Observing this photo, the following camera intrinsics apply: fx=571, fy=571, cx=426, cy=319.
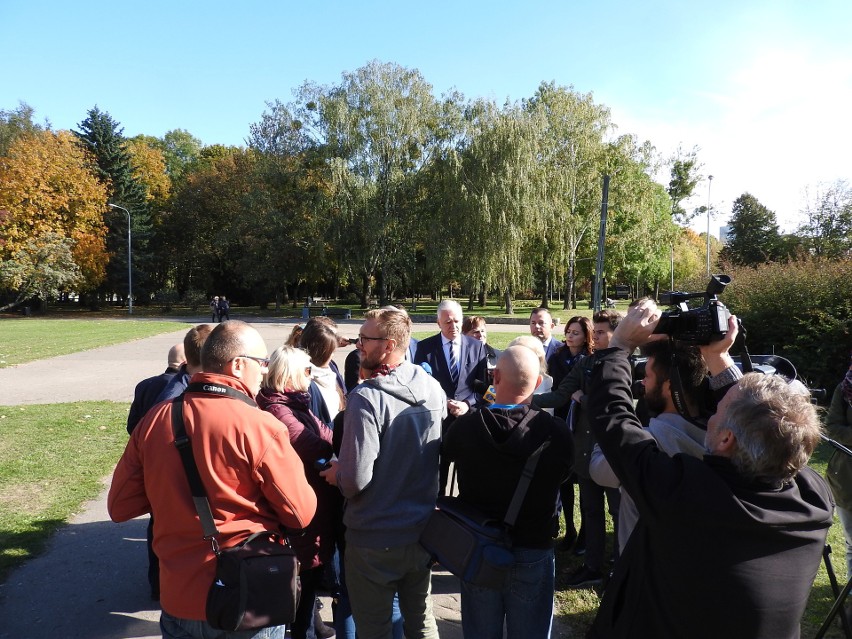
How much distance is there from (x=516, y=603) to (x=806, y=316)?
1017 centimetres

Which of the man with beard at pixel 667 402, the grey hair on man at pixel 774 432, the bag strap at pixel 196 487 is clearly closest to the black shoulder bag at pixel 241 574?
Result: the bag strap at pixel 196 487

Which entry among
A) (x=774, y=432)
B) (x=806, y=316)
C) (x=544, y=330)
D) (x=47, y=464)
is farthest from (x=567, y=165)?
(x=774, y=432)

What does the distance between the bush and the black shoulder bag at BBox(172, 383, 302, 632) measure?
29.2 ft

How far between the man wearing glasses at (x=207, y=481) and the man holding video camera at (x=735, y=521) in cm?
130

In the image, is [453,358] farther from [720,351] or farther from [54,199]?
[54,199]

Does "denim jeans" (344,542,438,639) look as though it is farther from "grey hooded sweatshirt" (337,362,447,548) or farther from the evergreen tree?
the evergreen tree

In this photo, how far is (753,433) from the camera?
5.28ft

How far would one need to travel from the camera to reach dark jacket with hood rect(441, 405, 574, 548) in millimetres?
2523

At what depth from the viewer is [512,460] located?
8.28 ft

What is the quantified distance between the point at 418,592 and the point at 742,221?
206 feet

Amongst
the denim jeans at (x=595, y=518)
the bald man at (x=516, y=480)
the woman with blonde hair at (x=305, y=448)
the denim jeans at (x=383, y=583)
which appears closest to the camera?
the bald man at (x=516, y=480)

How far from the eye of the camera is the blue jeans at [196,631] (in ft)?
7.13

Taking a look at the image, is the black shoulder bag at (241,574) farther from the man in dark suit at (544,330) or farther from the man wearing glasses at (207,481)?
the man in dark suit at (544,330)

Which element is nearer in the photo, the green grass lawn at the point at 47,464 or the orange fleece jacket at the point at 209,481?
the orange fleece jacket at the point at 209,481
